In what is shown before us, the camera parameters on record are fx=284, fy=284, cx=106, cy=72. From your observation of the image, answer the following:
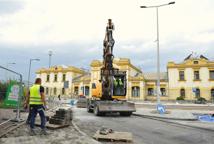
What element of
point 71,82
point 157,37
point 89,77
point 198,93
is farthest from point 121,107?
point 71,82

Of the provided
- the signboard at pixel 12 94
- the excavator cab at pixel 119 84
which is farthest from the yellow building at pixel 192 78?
the signboard at pixel 12 94

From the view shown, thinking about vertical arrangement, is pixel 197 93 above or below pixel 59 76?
below

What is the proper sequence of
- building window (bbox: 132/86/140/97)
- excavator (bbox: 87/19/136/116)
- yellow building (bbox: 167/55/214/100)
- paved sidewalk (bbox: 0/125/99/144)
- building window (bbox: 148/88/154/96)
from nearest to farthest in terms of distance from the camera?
1. paved sidewalk (bbox: 0/125/99/144)
2. excavator (bbox: 87/19/136/116)
3. yellow building (bbox: 167/55/214/100)
4. building window (bbox: 132/86/140/97)
5. building window (bbox: 148/88/154/96)

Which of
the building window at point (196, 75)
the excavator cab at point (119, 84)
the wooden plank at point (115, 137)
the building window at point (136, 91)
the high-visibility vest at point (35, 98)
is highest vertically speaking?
the building window at point (196, 75)

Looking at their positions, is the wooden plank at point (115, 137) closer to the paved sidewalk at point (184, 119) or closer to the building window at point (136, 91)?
the paved sidewalk at point (184, 119)

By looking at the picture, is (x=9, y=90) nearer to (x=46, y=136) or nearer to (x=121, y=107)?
(x=46, y=136)

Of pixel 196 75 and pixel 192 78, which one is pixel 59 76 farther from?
pixel 196 75

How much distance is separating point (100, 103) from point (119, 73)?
2858mm

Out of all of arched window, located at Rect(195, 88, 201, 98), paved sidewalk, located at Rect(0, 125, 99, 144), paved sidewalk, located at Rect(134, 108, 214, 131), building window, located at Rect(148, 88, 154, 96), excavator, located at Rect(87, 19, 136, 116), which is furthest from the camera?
building window, located at Rect(148, 88, 154, 96)

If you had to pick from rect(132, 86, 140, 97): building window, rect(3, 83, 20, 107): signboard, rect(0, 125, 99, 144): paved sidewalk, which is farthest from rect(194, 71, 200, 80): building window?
rect(0, 125, 99, 144): paved sidewalk

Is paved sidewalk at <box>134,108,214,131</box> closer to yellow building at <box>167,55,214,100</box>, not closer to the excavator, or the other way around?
the excavator

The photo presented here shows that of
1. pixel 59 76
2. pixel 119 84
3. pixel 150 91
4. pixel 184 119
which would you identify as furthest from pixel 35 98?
pixel 59 76

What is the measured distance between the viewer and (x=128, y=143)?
8977 mm

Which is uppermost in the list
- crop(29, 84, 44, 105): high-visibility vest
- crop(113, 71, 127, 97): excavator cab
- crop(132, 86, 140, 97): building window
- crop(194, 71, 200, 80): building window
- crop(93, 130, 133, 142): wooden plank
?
crop(194, 71, 200, 80): building window
